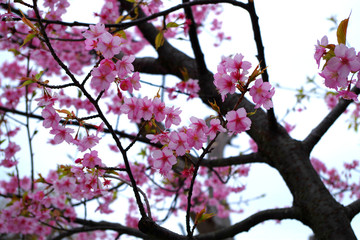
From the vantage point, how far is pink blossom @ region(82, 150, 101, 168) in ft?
3.94

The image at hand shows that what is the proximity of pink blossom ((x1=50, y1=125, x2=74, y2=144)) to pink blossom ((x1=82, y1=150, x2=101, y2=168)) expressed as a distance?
13 centimetres

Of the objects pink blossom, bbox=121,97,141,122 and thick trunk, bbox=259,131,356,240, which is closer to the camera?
pink blossom, bbox=121,97,141,122

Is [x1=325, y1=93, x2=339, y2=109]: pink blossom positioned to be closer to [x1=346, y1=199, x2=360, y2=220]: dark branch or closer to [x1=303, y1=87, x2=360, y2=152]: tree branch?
[x1=303, y1=87, x2=360, y2=152]: tree branch

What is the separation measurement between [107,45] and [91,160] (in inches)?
19.2

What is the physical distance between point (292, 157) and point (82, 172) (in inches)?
58.9

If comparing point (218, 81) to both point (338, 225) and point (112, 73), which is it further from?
point (338, 225)

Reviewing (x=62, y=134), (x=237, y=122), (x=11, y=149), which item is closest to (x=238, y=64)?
(x=237, y=122)

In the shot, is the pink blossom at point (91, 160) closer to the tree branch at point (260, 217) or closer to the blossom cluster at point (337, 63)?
the blossom cluster at point (337, 63)

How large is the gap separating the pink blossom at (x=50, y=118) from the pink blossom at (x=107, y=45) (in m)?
0.36

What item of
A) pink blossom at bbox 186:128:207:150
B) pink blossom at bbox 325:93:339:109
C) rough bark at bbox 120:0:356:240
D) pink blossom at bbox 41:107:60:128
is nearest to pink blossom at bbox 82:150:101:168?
pink blossom at bbox 41:107:60:128

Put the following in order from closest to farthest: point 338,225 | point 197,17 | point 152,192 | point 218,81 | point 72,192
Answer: point 218,81 → point 338,225 → point 72,192 → point 152,192 → point 197,17

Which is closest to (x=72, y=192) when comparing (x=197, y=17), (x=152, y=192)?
(x=152, y=192)

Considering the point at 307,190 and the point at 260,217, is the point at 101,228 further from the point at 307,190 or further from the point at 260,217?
the point at 307,190

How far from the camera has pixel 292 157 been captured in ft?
6.87
